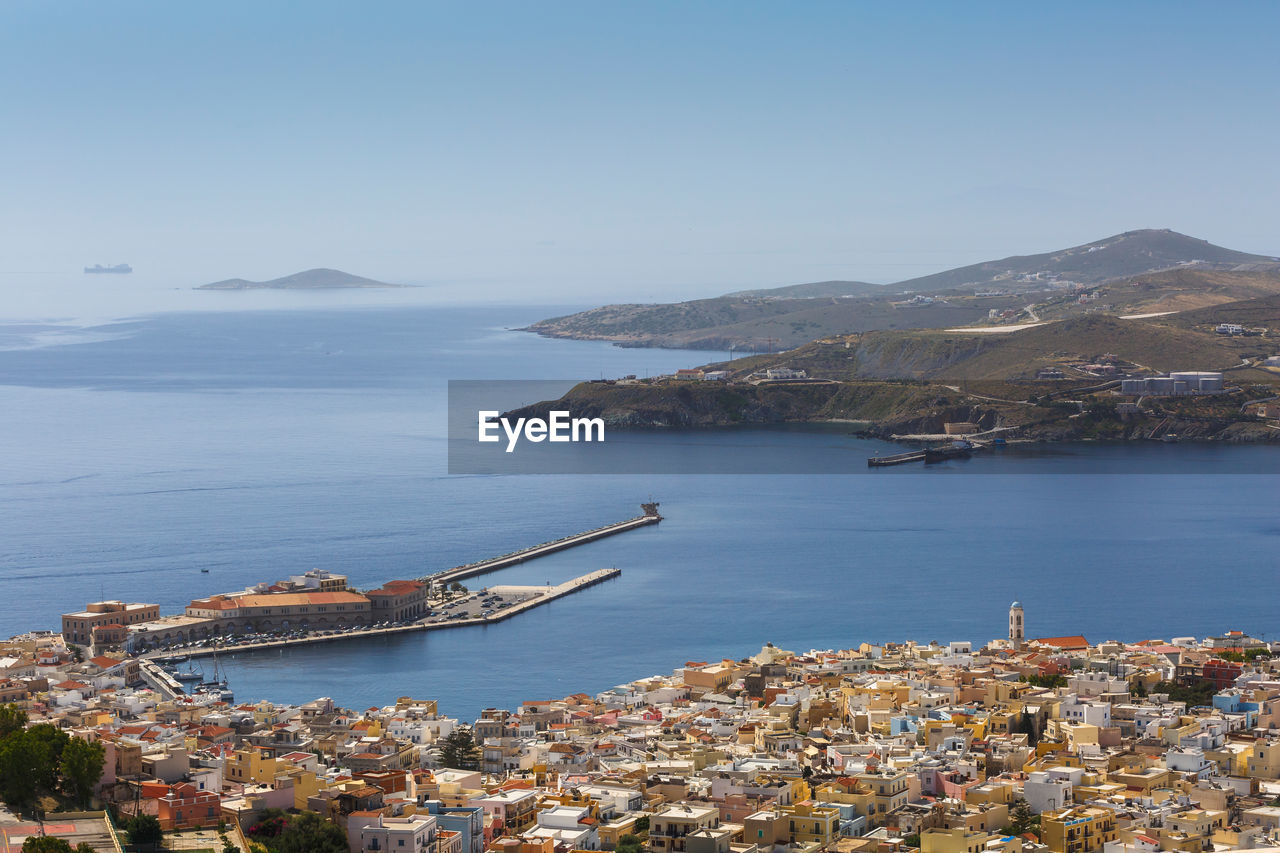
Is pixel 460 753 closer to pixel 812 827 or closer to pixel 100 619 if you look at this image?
pixel 812 827

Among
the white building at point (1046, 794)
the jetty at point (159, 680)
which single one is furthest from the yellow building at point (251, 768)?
the jetty at point (159, 680)

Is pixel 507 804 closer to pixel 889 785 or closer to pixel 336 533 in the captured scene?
pixel 889 785

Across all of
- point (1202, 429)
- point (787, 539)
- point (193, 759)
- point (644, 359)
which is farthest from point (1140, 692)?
point (644, 359)

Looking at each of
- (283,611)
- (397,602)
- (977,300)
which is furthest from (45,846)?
(977,300)

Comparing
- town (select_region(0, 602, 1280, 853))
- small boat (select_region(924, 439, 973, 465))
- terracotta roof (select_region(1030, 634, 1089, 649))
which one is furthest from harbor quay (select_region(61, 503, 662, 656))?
small boat (select_region(924, 439, 973, 465))

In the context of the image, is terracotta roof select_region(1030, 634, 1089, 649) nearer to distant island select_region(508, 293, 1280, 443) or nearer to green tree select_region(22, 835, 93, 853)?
green tree select_region(22, 835, 93, 853)
